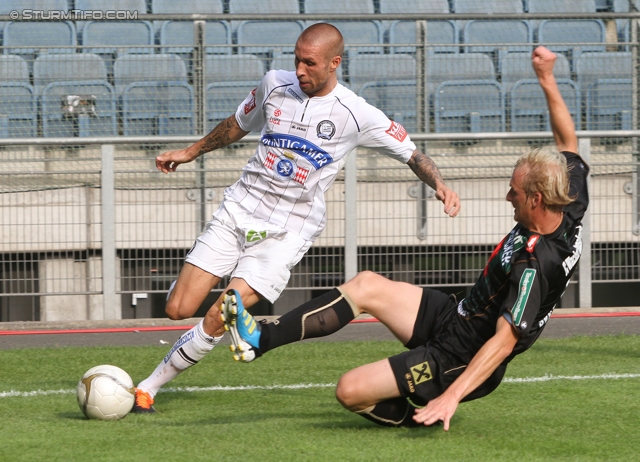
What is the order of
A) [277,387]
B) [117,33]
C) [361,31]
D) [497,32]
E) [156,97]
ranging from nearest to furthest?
[277,387], [156,97], [361,31], [117,33], [497,32]

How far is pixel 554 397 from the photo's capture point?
533 cm

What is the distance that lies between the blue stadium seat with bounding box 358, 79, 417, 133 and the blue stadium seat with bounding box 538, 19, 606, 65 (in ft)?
5.72

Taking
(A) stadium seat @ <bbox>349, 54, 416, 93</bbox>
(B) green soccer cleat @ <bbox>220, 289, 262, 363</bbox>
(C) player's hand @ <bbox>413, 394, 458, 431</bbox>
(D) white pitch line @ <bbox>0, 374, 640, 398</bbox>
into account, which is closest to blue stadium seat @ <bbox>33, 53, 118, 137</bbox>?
(A) stadium seat @ <bbox>349, 54, 416, 93</bbox>

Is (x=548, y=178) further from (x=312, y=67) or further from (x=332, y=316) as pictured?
(x=312, y=67)

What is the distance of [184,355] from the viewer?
4961 millimetres

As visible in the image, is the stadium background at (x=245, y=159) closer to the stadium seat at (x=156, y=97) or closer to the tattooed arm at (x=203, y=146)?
the stadium seat at (x=156, y=97)

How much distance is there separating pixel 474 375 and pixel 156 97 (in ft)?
23.1

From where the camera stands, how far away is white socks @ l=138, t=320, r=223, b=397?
4.92 metres

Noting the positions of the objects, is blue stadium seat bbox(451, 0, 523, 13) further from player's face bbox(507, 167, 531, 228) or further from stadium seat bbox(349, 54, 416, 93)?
player's face bbox(507, 167, 531, 228)

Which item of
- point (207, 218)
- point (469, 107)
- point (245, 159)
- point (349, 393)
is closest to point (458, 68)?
point (469, 107)

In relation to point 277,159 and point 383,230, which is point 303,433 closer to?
point 277,159

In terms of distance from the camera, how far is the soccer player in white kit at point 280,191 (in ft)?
16.2

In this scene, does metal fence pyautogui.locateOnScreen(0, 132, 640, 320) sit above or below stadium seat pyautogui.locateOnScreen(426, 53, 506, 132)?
below

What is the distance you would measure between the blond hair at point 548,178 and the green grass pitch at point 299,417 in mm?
1140
